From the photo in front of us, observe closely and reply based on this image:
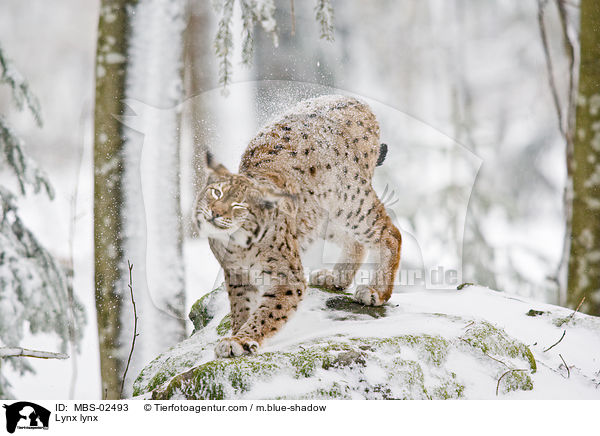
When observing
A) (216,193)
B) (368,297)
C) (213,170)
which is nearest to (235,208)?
(216,193)

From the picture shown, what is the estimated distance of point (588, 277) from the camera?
3574mm

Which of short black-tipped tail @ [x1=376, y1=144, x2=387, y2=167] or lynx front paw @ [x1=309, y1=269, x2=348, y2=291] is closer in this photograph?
lynx front paw @ [x1=309, y1=269, x2=348, y2=291]

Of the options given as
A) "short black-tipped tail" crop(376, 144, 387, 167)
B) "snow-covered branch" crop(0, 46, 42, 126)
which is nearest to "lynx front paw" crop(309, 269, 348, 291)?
"short black-tipped tail" crop(376, 144, 387, 167)

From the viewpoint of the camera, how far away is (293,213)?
2.65 m

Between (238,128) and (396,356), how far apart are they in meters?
1.66

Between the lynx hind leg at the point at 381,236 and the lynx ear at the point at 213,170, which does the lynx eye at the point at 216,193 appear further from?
the lynx hind leg at the point at 381,236

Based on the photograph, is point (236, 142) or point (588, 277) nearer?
point (236, 142)

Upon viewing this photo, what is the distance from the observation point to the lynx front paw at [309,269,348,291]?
3.08 meters

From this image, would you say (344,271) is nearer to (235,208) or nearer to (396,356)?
(235,208)

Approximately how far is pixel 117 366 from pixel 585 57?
3096 millimetres

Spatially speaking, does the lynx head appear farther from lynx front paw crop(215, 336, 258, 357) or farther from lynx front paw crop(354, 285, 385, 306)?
lynx front paw crop(354, 285, 385, 306)
